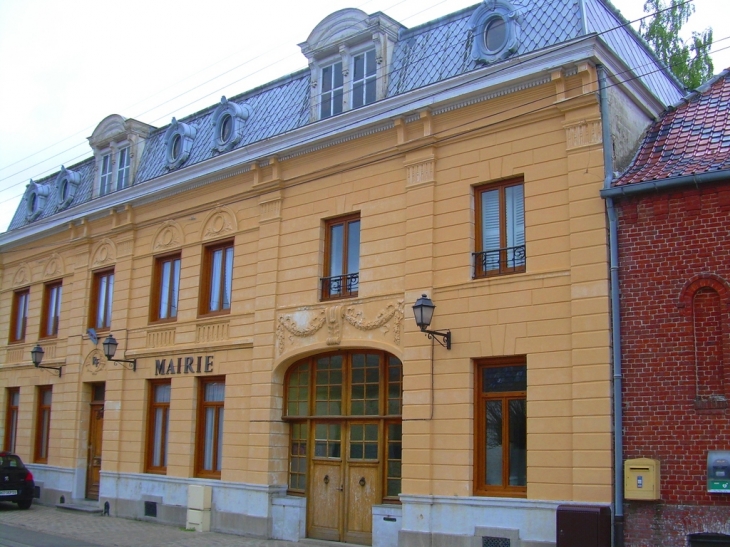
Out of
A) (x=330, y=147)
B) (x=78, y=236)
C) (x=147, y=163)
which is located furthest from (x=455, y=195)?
→ (x=78, y=236)

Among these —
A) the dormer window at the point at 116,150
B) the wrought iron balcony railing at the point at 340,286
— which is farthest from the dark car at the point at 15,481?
the wrought iron balcony railing at the point at 340,286

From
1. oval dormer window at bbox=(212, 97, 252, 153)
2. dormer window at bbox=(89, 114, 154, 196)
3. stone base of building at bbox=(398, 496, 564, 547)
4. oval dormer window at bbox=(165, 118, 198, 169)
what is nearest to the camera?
stone base of building at bbox=(398, 496, 564, 547)

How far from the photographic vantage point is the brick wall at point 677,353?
11.2 metres

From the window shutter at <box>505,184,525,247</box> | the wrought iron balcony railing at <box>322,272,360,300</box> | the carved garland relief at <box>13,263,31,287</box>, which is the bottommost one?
the wrought iron balcony railing at <box>322,272,360,300</box>

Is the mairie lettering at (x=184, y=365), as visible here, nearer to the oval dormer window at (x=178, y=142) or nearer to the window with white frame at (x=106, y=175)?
the oval dormer window at (x=178, y=142)

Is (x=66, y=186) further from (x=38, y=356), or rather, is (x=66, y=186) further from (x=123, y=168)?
(x=38, y=356)

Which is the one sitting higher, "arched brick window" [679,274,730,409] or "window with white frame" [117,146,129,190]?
"window with white frame" [117,146,129,190]

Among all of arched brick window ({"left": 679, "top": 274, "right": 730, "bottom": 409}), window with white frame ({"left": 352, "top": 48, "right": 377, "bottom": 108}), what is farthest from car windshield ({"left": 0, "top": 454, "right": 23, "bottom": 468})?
arched brick window ({"left": 679, "top": 274, "right": 730, "bottom": 409})

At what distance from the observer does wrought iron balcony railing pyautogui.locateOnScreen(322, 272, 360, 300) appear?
628 inches

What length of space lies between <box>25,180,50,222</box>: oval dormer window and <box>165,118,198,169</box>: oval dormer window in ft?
23.9

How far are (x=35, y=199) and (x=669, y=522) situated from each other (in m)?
22.0

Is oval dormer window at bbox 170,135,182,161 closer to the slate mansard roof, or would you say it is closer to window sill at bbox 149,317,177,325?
the slate mansard roof

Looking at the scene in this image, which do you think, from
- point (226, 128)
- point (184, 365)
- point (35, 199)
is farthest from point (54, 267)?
point (226, 128)

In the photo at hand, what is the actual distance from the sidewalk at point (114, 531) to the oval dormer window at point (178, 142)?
853 cm
